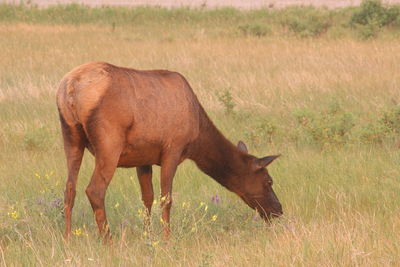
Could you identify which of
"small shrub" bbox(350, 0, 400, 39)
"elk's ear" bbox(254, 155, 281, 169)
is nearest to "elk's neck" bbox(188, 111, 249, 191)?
"elk's ear" bbox(254, 155, 281, 169)

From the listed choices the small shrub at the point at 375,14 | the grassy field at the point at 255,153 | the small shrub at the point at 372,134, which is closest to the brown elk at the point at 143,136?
the grassy field at the point at 255,153

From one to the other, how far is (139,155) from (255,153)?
10.8 feet

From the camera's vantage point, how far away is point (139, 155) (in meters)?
6.28

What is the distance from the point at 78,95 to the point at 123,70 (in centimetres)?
58

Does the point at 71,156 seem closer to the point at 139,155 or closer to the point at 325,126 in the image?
the point at 139,155

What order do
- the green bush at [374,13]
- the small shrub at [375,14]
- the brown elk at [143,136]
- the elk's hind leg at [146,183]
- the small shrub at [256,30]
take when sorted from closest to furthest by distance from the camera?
the brown elk at [143,136]
the elk's hind leg at [146,183]
the small shrub at [256,30]
the small shrub at [375,14]
the green bush at [374,13]

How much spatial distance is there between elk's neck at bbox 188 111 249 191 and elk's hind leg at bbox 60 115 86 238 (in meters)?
1.31

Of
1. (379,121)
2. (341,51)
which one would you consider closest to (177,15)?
(341,51)

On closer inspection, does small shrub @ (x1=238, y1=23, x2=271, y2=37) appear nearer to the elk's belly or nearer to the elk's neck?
the elk's neck

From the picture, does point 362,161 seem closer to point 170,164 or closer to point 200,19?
point 170,164

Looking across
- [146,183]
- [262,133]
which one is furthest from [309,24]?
[146,183]

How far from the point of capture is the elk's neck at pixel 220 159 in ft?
23.2

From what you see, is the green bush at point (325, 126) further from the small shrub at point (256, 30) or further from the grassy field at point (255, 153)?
the small shrub at point (256, 30)

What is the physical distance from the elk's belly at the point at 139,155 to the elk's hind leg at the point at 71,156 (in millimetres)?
355
